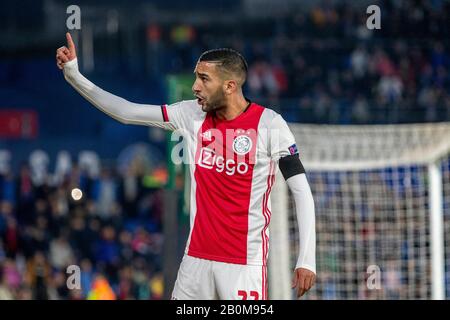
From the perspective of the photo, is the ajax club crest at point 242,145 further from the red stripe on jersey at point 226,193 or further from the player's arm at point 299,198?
the player's arm at point 299,198

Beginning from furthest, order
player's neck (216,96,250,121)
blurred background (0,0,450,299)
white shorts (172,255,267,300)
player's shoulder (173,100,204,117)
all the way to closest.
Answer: blurred background (0,0,450,299)
player's shoulder (173,100,204,117)
player's neck (216,96,250,121)
white shorts (172,255,267,300)

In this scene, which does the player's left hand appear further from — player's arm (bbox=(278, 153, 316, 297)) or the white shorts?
the white shorts

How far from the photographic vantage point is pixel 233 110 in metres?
5.72

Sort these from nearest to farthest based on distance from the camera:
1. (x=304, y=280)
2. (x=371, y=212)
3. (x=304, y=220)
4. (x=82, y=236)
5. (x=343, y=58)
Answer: (x=304, y=280) → (x=304, y=220) → (x=371, y=212) → (x=82, y=236) → (x=343, y=58)

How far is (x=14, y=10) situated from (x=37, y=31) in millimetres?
1029

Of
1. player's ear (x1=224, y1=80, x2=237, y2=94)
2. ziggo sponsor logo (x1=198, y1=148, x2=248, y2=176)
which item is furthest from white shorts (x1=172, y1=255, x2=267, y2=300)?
player's ear (x1=224, y1=80, x2=237, y2=94)

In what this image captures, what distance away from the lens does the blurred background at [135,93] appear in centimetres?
1619

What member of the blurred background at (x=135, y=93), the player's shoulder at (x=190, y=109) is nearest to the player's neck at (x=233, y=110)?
the player's shoulder at (x=190, y=109)

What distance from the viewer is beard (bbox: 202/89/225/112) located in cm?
562

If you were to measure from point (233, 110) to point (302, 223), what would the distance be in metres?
0.68

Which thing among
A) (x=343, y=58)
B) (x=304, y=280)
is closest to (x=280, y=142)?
(x=304, y=280)

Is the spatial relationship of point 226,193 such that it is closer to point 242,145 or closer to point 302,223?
point 242,145

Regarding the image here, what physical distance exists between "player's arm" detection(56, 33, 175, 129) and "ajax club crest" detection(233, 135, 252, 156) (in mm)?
391
